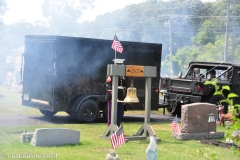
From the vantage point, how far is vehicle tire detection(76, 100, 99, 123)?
14.8 metres

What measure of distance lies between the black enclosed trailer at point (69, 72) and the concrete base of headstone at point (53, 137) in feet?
14.3

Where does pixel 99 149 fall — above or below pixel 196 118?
below

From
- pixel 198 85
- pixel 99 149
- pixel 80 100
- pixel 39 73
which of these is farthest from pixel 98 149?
pixel 198 85

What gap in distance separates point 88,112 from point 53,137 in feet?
16.3

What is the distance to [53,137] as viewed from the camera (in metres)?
10.0

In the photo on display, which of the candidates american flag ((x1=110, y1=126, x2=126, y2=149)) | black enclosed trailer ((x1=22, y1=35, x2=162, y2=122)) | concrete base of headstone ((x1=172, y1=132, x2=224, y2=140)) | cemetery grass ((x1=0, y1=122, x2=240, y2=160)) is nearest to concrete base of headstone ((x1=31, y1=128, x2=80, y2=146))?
cemetery grass ((x1=0, y1=122, x2=240, y2=160))

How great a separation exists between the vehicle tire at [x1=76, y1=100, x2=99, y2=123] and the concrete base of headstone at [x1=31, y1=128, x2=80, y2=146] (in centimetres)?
437

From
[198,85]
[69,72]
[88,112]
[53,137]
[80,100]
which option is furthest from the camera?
[198,85]

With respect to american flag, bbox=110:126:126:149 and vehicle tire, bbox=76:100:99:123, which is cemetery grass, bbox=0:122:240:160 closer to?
american flag, bbox=110:126:126:149

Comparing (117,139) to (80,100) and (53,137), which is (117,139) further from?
(80,100)

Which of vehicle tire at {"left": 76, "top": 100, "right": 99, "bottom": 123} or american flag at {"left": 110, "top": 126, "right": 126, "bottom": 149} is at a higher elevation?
vehicle tire at {"left": 76, "top": 100, "right": 99, "bottom": 123}

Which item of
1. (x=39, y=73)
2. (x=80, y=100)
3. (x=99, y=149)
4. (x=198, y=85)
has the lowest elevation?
(x=99, y=149)

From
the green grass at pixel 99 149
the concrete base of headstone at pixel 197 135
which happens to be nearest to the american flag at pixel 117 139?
the green grass at pixel 99 149

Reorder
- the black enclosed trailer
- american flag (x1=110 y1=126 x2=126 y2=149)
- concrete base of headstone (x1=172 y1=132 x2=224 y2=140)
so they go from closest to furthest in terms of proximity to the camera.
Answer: american flag (x1=110 y1=126 x2=126 y2=149)
concrete base of headstone (x1=172 y1=132 x2=224 y2=140)
the black enclosed trailer
